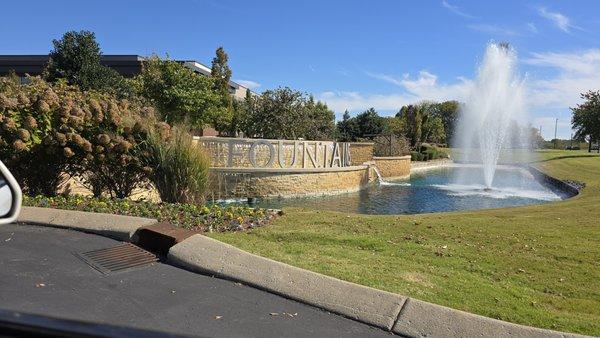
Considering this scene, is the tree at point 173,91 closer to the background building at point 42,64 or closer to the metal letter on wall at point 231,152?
the metal letter on wall at point 231,152

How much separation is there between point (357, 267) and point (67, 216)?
4.42 meters

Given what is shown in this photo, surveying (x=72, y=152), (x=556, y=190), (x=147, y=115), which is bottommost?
(x=556, y=190)

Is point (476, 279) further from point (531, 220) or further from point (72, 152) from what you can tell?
point (72, 152)

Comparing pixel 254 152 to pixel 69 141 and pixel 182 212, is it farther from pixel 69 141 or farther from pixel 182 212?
pixel 182 212

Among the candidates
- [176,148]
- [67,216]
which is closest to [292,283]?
[67,216]

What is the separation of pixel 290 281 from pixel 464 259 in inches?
105

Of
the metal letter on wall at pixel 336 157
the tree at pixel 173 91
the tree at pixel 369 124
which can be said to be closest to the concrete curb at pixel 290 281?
the metal letter on wall at pixel 336 157

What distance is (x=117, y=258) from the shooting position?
5.86 metres

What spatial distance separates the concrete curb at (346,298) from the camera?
13.2 feet

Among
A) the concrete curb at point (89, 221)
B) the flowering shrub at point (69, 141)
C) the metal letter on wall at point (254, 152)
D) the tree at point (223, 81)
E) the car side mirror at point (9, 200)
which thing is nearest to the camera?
the car side mirror at point (9, 200)

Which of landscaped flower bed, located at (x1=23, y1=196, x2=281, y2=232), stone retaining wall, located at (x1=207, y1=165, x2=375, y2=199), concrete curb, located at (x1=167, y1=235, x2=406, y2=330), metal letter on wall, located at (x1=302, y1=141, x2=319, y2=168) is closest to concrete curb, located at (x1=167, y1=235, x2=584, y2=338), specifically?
concrete curb, located at (x1=167, y1=235, x2=406, y2=330)

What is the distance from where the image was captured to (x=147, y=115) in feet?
36.2

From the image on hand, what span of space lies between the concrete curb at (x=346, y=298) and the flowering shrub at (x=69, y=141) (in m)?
5.01

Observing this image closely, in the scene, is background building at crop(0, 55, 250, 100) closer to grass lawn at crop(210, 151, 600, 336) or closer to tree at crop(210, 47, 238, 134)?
tree at crop(210, 47, 238, 134)
